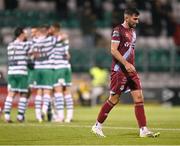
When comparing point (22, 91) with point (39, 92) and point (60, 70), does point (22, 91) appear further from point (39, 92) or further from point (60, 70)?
point (60, 70)

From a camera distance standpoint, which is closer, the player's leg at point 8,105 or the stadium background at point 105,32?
the player's leg at point 8,105

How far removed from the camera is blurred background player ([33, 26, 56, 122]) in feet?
74.6

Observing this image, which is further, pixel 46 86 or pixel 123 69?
pixel 46 86

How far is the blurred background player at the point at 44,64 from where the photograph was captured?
2275cm

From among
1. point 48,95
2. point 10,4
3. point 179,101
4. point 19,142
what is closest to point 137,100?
point 19,142

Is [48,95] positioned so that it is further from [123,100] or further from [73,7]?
[73,7]

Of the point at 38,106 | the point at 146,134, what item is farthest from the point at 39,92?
the point at 146,134

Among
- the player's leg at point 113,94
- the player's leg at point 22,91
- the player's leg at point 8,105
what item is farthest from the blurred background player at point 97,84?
the player's leg at point 113,94

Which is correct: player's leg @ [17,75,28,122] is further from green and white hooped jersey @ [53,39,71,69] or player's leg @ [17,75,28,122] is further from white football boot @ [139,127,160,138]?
white football boot @ [139,127,160,138]

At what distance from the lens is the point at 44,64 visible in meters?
22.9

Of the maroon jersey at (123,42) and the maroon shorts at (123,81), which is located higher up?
the maroon jersey at (123,42)

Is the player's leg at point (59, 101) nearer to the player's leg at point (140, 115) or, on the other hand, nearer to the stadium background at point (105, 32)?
the player's leg at point (140, 115)

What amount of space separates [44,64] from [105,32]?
15.8m

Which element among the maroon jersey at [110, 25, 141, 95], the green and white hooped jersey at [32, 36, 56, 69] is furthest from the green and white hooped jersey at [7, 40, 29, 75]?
the maroon jersey at [110, 25, 141, 95]
